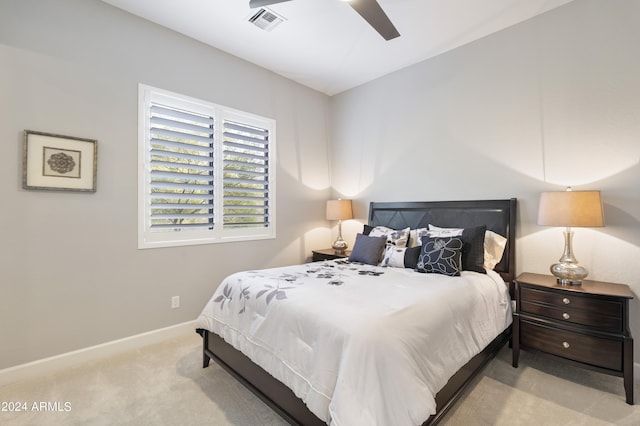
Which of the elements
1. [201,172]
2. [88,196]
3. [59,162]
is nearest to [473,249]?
[201,172]

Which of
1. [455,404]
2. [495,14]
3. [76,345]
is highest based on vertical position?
[495,14]

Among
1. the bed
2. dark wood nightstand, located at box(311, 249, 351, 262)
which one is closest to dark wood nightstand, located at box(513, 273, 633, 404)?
the bed

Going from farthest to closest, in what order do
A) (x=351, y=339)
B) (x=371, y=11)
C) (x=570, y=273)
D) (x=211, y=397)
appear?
(x=570, y=273) → (x=371, y=11) → (x=211, y=397) → (x=351, y=339)

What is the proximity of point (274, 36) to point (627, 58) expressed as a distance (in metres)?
3.18

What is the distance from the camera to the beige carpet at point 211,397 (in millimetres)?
1818

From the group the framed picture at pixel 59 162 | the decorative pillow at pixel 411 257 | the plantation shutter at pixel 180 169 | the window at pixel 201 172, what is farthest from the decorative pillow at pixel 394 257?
the framed picture at pixel 59 162

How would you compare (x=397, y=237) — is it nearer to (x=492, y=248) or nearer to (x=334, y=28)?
(x=492, y=248)

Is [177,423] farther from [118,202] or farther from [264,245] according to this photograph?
[264,245]

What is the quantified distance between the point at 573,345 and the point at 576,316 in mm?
225

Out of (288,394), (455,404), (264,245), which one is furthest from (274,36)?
(455,404)

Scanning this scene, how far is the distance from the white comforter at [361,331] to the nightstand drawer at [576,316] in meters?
0.21

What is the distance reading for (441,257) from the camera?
8.20ft

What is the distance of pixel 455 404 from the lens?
1.96 m

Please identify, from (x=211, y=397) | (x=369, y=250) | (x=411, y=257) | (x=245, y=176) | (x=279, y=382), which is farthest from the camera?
(x=245, y=176)
